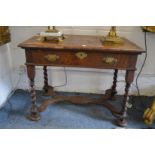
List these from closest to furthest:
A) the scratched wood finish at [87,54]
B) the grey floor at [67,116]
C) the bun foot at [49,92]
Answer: the scratched wood finish at [87,54] → the grey floor at [67,116] → the bun foot at [49,92]

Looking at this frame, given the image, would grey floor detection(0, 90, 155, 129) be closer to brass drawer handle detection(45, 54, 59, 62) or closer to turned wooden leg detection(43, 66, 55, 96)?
turned wooden leg detection(43, 66, 55, 96)

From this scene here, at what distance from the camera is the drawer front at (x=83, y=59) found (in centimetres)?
107

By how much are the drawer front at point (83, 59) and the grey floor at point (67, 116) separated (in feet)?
1.51

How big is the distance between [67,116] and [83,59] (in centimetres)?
53

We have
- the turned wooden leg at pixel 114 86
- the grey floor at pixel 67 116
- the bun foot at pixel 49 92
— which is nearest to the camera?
the grey floor at pixel 67 116

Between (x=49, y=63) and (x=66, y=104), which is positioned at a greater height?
(x=49, y=63)

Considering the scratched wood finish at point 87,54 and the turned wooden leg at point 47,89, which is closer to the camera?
the scratched wood finish at point 87,54

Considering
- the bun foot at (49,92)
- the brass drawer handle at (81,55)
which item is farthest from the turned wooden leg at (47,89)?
the brass drawer handle at (81,55)

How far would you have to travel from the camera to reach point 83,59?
1.09 metres

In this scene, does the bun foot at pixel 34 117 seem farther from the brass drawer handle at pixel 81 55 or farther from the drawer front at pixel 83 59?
the brass drawer handle at pixel 81 55
